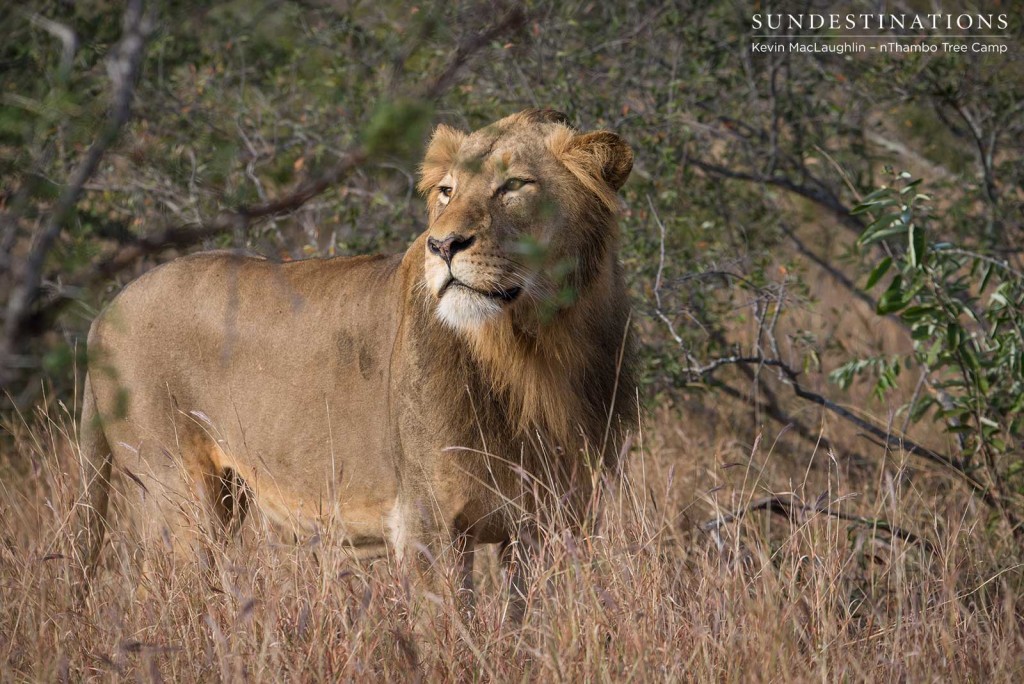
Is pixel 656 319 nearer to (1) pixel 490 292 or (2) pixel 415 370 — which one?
(2) pixel 415 370

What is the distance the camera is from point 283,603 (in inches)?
128

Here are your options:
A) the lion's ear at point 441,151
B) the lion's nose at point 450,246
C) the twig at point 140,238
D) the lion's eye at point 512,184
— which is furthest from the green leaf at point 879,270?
the twig at point 140,238

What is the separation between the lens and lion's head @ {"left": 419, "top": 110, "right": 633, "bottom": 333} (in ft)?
11.0

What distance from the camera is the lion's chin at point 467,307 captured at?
335 centimetres

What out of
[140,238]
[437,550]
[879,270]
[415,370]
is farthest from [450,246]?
[879,270]

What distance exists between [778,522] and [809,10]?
2.99 meters

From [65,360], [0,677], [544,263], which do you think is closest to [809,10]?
[544,263]

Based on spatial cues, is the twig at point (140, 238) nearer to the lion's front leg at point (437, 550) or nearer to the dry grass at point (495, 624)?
the dry grass at point (495, 624)

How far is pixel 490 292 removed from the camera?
3.37 meters

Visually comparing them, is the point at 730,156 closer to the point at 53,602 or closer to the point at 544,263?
the point at 544,263

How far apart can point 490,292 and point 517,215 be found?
0.30m

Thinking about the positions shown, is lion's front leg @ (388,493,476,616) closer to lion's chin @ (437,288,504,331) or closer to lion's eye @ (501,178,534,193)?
lion's chin @ (437,288,504,331)

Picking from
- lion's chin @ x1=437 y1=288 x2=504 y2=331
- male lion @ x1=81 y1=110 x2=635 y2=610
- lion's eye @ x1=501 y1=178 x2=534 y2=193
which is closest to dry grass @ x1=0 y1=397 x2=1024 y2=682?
male lion @ x1=81 y1=110 x2=635 y2=610

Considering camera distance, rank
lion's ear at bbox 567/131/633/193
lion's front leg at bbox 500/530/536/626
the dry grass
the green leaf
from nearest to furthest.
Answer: the dry grass → lion's front leg at bbox 500/530/536/626 → lion's ear at bbox 567/131/633/193 → the green leaf
